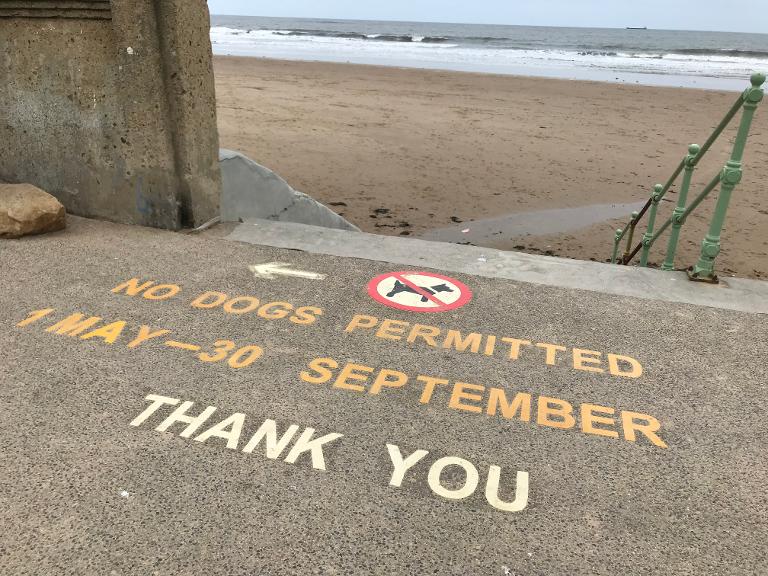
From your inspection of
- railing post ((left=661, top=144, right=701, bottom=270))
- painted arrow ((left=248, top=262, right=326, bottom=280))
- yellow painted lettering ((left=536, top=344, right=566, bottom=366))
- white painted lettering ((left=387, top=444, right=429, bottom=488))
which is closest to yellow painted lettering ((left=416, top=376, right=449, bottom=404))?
white painted lettering ((left=387, top=444, right=429, bottom=488))

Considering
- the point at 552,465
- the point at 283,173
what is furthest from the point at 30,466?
the point at 283,173

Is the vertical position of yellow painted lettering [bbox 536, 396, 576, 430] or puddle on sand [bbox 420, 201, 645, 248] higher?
yellow painted lettering [bbox 536, 396, 576, 430]

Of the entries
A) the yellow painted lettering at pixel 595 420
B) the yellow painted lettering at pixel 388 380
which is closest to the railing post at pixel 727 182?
the yellow painted lettering at pixel 595 420

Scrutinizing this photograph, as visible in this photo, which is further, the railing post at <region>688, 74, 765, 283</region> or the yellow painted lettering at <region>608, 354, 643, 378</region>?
the railing post at <region>688, 74, 765, 283</region>

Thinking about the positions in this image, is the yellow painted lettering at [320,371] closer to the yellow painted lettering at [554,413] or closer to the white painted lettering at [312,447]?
the white painted lettering at [312,447]

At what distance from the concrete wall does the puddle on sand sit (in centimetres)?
369

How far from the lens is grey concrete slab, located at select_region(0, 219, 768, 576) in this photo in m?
1.90

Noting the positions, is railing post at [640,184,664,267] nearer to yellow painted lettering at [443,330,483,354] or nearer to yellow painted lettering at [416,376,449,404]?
yellow painted lettering at [443,330,483,354]

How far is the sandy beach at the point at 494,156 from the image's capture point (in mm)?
7973

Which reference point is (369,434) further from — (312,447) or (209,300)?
(209,300)

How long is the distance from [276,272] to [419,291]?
102cm

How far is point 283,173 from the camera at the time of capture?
954 cm

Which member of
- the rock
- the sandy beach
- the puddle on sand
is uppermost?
the rock

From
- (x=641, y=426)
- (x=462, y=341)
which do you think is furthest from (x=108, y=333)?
(x=641, y=426)
